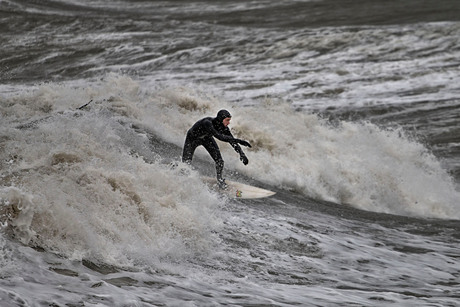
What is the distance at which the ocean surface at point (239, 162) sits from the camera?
272 inches

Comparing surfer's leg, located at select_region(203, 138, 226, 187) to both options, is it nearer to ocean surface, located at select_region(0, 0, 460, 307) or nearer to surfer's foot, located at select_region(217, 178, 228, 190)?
surfer's foot, located at select_region(217, 178, 228, 190)

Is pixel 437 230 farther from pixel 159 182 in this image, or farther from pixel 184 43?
pixel 184 43

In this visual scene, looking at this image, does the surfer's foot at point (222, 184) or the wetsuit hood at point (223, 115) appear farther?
the surfer's foot at point (222, 184)

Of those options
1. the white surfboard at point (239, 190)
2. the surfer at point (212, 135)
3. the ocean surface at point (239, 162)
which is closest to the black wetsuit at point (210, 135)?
the surfer at point (212, 135)

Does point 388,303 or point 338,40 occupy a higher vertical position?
point 338,40

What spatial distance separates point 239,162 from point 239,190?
232 centimetres

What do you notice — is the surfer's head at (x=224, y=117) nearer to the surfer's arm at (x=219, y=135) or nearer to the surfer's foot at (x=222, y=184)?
the surfer's arm at (x=219, y=135)

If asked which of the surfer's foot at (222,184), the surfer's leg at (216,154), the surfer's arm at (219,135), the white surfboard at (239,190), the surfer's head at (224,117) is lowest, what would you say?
the white surfboard at (239,190)

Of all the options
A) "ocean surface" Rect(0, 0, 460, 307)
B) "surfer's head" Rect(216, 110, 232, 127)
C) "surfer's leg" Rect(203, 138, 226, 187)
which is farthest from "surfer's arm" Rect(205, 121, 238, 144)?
"ocean surface" Rect(0, 0, 460, 307)

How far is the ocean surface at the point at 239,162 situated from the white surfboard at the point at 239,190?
0.28 meters

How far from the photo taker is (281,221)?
9.64 m

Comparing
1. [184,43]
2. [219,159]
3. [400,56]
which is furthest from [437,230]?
[184,43]

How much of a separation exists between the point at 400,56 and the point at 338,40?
103 inches

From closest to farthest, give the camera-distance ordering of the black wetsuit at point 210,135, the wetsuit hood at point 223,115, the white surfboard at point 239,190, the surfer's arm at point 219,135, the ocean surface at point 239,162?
the ocean surface at point 239,162
the surfer's arm at point 219,135
the wetsuit hood at point 223,115
the black wetsuit at point 210,135
the white surfboard at point 239,190
